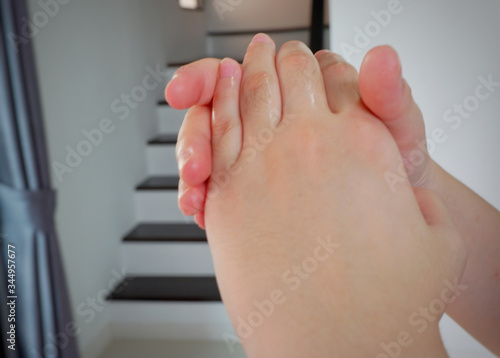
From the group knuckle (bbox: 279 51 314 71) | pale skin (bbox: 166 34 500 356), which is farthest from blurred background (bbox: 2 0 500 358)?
knuckle (bbox: 279 51 314 71)

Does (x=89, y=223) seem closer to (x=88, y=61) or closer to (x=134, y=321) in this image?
(x=134, y=321)

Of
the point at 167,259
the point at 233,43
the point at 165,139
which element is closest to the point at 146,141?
the point at 165,139

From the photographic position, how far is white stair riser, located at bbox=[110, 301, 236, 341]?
2.40 m

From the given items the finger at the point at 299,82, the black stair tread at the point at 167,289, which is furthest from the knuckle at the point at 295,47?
the black stair tread at the point at 167,289

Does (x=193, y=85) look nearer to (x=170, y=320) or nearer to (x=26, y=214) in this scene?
(x=26, y=214)

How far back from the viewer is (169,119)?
3447 mm

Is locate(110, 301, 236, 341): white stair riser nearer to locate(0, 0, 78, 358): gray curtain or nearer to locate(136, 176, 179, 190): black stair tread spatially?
locate(0, 0, 78, 358): gray curtain

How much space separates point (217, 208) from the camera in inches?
18.1

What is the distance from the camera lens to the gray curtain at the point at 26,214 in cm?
154

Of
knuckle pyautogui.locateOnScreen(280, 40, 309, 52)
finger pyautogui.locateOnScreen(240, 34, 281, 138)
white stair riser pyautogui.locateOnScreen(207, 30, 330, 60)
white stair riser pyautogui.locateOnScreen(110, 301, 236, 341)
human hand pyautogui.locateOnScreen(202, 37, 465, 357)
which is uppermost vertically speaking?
white stair riser pyautogui.locateOnScreen(207, 30, 330, 60)

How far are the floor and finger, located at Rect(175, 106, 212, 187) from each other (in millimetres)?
2009

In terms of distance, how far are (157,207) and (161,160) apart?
426 millimetres

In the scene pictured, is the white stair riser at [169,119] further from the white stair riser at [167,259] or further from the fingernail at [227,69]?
the fingernail at [227,69]

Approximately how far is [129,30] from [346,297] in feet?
9.36
